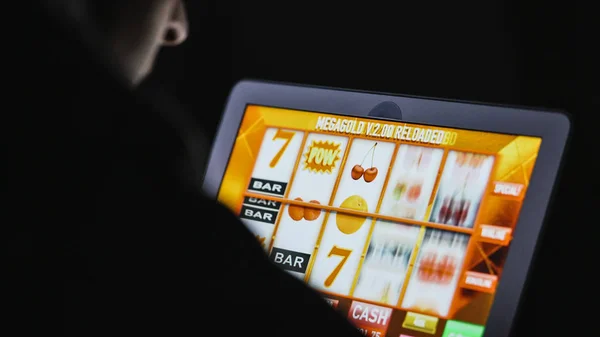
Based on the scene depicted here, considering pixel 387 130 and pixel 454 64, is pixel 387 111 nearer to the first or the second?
pixel 387 130

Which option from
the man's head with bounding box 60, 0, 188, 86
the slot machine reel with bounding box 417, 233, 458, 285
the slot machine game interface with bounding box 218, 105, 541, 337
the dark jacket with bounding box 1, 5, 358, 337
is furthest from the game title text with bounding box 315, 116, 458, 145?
the dark jacket with bounding box 1, 5, 358, 337

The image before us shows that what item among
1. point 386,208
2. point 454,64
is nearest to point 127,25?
point 386,208

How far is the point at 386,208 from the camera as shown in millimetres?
1151

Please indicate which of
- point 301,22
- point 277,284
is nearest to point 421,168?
point 277,284

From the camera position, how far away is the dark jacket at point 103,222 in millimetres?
567

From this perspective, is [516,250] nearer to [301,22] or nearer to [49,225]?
[49,225]

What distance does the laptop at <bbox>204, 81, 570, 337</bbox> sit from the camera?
1070 millimetres

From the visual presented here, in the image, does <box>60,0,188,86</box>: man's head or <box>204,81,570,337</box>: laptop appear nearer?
<box>60,0,188,86</box>: man's head

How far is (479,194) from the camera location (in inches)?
43.6

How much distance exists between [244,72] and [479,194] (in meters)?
1.43

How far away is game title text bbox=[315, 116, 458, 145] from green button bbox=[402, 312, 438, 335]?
20 centimetres

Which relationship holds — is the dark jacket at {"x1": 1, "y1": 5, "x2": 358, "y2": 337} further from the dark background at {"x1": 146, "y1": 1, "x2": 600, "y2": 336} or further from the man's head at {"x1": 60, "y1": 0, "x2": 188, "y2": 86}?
the dark background at {"x1": 146, "y1": 1, "x2": 600, "y2": 336}

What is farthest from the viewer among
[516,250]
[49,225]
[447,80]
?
[447,80]

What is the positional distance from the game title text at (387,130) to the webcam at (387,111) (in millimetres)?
10
